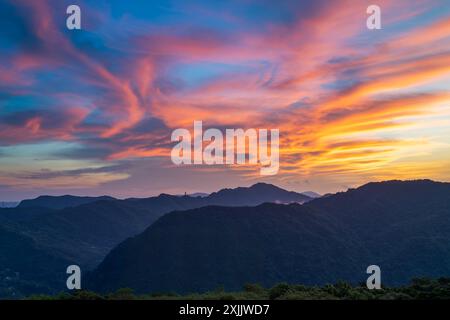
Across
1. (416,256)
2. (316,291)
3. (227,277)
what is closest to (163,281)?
(227,277)

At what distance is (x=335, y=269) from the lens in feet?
642

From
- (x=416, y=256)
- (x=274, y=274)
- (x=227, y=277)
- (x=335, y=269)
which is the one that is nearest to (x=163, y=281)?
(x=227, y=277)
